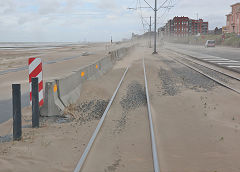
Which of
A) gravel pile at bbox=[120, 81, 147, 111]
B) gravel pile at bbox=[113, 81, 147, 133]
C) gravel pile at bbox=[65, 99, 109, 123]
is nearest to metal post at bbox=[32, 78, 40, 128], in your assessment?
gravel pile at bbox=[65, 99, 109, 123]

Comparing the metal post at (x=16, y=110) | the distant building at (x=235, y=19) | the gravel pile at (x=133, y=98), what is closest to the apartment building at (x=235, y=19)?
the distant building at (x=235, y=19)

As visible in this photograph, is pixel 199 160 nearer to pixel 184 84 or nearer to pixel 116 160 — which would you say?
pixel 116 160

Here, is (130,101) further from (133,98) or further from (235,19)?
(235,19)

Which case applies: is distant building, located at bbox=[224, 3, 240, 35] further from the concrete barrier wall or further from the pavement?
the concrete barrier wall

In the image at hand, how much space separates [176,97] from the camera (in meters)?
10.4

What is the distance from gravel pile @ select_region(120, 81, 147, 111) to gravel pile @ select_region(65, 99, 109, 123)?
2.27ft

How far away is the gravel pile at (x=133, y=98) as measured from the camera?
9.25 metres

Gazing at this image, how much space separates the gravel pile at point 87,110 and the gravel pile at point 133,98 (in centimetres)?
69

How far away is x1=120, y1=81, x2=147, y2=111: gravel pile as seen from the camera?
9.25 meters

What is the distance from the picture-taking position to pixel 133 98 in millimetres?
10297

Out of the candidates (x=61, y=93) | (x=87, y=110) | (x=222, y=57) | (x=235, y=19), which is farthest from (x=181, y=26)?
(x=61, y=93)

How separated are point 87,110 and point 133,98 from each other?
84.0 inches

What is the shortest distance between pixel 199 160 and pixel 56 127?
3.49 meters

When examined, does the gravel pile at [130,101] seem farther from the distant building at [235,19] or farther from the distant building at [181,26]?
the distant building at [181,26]
